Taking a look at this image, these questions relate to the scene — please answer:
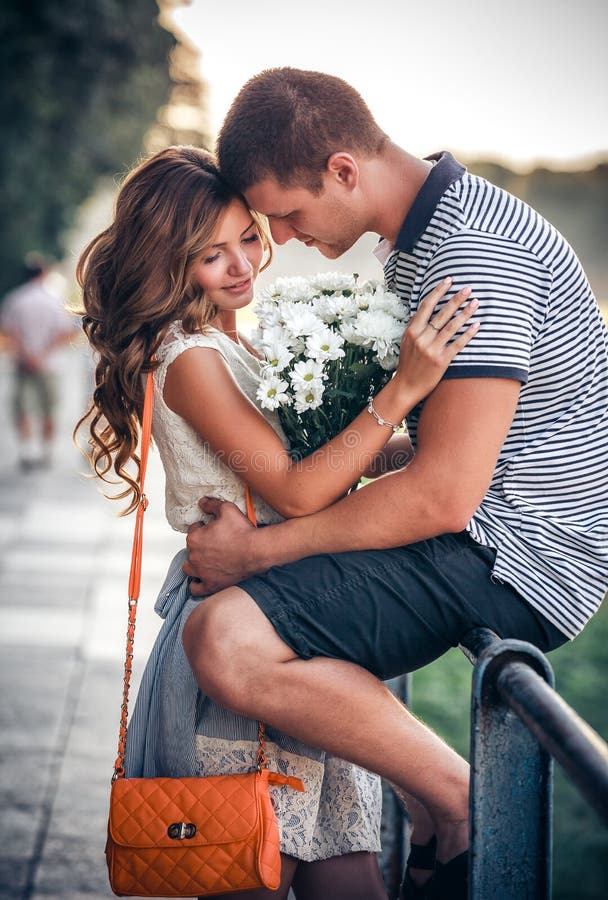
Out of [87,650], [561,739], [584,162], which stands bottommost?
[87,650]

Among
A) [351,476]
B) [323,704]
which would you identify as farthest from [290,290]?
[323,704]

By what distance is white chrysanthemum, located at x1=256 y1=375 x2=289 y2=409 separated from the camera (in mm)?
2318

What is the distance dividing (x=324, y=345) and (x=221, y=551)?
55 cm

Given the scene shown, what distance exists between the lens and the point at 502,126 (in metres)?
9.95

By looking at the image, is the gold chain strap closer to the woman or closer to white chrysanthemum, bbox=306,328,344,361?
the woman

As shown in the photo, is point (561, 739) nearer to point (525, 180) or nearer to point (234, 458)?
point (234, 458)

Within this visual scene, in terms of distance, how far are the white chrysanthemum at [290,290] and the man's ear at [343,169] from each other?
0.28 metres

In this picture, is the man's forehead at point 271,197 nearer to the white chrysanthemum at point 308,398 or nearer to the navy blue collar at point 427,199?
the navy blue collar at point 427,199

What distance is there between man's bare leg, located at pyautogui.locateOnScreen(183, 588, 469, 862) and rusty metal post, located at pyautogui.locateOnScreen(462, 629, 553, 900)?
41 cm

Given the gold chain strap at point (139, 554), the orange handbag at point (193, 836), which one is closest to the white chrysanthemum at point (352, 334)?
the gold chain strap at point (139, 554)

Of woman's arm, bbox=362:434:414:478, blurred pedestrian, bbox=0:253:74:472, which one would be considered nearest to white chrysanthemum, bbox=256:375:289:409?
woman's arm, bbox=362:434:414:478

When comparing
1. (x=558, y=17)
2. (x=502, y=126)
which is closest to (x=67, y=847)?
(x=502, y=126)

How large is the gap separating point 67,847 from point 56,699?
1.53 m

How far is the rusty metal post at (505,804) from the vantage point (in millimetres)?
1643
